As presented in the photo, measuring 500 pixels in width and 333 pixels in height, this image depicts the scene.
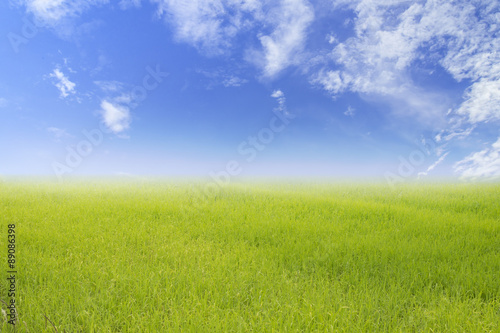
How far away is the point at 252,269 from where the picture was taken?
16.6 feet

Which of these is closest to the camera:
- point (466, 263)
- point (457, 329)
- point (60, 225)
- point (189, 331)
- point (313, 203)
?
point (189, 331)

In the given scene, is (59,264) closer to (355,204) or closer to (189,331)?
(189,331)

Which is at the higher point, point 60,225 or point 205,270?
point 60,225

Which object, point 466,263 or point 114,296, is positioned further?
point 466,263

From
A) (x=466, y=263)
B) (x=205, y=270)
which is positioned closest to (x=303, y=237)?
(x=205, y=270)

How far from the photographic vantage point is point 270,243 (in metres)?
6.52

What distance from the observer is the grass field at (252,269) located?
12.0 ft

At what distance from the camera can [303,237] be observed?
21.8 ft

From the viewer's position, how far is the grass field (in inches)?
144

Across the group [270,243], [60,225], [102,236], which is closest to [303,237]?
[270,243]

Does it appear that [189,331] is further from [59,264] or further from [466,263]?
[466,263]

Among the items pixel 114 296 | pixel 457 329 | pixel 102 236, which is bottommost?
pixel 457 329

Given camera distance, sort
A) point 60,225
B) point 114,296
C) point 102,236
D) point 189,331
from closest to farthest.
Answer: point 189,331 → point 114,296 → point 102,236 → point 60,225

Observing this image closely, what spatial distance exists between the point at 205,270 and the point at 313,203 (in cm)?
592
